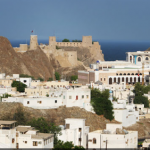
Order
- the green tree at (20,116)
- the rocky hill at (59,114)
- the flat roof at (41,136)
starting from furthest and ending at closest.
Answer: the rocky hill at (59,114) → the green tree at (20,116) → the flat roof at (41,136)

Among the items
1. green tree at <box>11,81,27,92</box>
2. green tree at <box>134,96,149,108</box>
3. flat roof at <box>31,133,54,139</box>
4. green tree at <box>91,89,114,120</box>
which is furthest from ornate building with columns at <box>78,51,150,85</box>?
flat roof at <box>31,133,54,139</box>

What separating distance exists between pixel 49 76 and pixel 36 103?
4287 cm

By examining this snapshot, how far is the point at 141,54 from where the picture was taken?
389 ft

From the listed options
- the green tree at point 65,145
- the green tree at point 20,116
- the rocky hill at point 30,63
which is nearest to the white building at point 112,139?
the green tree at point 65,145

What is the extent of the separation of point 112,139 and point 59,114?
12.0 metres

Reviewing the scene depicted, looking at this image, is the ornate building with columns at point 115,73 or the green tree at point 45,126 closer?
the green tree at point 45,126

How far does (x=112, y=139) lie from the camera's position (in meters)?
60.2

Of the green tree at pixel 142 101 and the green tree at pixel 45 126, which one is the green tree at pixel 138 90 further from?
the green tree at pixel 45 126

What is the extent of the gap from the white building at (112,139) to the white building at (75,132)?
155cm

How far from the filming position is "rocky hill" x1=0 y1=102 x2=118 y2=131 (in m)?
69.8

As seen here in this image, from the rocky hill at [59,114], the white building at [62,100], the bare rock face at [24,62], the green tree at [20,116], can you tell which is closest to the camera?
the green tree at [20,116]

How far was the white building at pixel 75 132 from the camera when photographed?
63.2 meters

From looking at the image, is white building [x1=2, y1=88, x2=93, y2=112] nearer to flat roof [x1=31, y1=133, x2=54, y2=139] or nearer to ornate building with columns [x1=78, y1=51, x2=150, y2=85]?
flat roof [x1=31, y1=133, x2=54, y2=139]

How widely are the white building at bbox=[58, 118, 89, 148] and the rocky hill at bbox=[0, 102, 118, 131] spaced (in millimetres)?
4079
